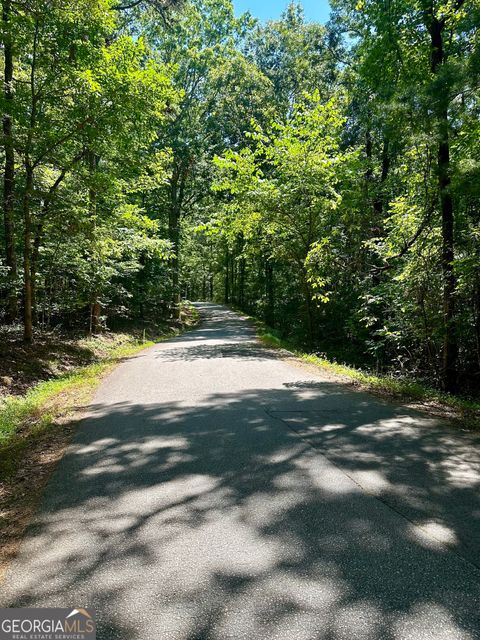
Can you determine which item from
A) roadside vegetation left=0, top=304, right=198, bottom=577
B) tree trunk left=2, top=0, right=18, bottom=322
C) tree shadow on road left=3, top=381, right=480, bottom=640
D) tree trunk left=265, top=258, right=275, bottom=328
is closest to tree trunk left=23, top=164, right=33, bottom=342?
tree trunk left=2, top=0, right=18, bottom=322

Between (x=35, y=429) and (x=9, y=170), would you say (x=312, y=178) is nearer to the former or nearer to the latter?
(x=9, y=170)

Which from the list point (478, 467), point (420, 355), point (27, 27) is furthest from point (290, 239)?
point (478, 467)

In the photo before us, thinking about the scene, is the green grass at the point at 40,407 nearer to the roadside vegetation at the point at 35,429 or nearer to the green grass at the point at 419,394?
the roadside vegetation at the point at 35,429

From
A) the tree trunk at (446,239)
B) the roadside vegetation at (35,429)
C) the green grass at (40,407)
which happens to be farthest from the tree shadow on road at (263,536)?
the tree trunk at (446,239)

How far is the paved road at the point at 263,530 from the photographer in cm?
223

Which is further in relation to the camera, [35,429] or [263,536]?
[35,429]

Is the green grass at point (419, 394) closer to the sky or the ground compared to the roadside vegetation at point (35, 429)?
closer to the sky

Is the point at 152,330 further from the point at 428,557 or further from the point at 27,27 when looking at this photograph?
the point at 428,557

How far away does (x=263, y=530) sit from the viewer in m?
3.02

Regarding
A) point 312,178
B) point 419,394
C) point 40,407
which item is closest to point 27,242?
point 40,407

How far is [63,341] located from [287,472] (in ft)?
33.2

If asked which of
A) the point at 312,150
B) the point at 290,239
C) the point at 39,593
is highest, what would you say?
the point at 312,150

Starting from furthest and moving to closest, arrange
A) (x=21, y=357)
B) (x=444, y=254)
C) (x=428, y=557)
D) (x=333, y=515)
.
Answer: (x=21, y=357) < (x=444, y=254) < (x=333, y=515) < (x=428, y=557)

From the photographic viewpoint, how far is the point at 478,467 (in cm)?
414
